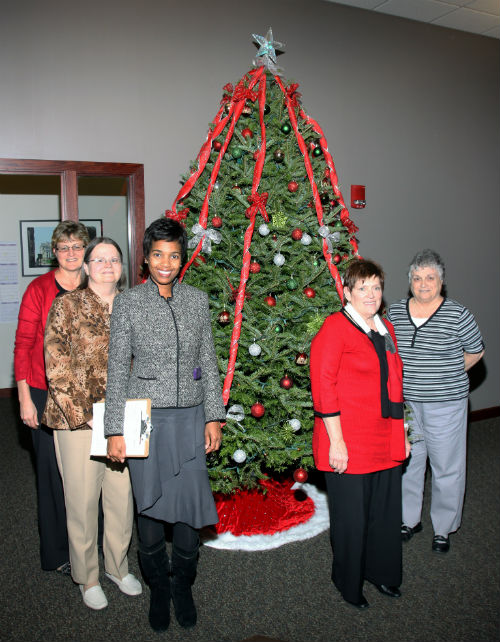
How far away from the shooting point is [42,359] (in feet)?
8.76

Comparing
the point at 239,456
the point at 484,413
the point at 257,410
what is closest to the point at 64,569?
the point at 239,456

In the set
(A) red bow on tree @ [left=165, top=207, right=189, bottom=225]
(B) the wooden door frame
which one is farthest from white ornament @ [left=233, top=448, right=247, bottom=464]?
(B) the wooden door frame

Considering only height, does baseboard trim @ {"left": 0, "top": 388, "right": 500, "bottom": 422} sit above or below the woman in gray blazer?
below

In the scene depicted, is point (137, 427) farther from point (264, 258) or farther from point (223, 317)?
point (264, 258)

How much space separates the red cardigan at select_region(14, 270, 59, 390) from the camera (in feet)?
8.68

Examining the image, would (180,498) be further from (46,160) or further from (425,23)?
(425,23)

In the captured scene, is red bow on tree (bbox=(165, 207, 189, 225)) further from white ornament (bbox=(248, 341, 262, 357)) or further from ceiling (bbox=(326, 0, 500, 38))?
ceiling (bbox=(326, 0, 500, 38))

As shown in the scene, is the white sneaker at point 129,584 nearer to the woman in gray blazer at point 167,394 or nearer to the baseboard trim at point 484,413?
the woman in gray blazer at point 167,394

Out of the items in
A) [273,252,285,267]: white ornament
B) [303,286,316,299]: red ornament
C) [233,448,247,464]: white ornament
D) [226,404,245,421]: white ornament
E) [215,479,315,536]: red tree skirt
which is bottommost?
[215,479,315,536]: red tree skirt

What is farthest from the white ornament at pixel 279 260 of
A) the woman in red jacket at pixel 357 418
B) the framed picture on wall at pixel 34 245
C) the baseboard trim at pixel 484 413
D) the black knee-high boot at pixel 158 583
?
the framed picture on wall at pixel 34 245

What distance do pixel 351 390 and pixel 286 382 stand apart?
0.34 m

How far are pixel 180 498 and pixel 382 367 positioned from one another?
979 mm

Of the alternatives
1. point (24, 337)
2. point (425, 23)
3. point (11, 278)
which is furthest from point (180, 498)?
point (11, 278)

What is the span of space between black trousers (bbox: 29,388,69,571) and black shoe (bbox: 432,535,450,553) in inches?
77.5
